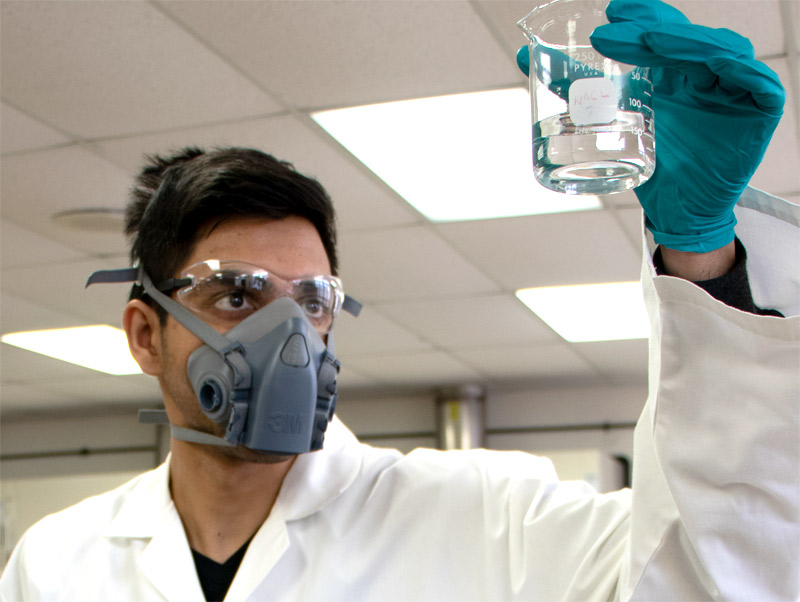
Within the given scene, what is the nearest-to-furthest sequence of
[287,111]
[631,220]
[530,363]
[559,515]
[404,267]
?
[559,515]
[287,111]
[631,220]
[404,267]
[530,363]

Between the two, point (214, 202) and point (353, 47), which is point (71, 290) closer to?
point (353, 47)

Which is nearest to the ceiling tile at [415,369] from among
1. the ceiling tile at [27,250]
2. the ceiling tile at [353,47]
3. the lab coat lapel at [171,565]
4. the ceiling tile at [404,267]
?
the ceiling tile at [404,267]

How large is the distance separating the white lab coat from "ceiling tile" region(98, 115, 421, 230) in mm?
1485

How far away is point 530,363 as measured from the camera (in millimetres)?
6301

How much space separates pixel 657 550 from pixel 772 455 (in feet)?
0.55

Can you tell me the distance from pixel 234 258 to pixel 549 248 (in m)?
2.64

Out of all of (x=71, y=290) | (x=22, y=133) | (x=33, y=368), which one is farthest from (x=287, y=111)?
(x=33, y=368)

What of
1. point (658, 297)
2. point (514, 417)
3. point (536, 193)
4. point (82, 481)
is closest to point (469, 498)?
point (658, 297)

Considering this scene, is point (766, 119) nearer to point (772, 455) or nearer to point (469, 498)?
point (772, 455)

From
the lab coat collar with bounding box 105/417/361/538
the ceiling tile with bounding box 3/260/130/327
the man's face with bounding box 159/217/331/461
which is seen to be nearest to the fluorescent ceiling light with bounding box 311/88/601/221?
the man's face with bounding box 159/217/331/461

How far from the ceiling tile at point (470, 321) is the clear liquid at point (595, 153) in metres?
3.60

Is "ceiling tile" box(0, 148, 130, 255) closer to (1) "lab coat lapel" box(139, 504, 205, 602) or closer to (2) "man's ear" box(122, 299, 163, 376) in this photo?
(2) "man's ear" box(122, 299, 163, 376)

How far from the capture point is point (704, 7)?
215 centimetres

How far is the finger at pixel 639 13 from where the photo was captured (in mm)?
918
